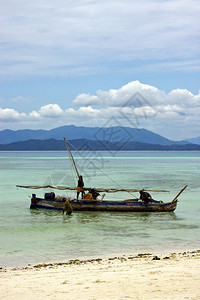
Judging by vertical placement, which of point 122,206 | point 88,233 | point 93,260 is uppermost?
point 122,206

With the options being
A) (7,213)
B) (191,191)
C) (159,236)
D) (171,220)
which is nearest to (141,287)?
(159,236)

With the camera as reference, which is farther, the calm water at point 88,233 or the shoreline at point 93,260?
the calm water at point 88,233

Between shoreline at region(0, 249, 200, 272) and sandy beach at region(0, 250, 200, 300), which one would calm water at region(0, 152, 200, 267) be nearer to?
shoreline at region(0, 249, 200, 272)

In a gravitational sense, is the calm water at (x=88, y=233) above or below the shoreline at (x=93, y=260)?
below

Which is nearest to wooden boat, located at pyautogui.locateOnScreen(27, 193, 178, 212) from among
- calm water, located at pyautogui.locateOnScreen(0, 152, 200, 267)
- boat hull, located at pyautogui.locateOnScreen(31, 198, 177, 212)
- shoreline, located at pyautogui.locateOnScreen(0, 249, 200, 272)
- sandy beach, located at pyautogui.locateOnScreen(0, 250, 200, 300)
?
boat hull, located at pyautogui.locateOnScreen(31, 198, 177, 212)

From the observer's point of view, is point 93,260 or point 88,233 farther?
point 88,233

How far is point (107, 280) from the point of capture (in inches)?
360

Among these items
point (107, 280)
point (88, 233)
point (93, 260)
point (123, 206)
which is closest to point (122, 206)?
point (123, 206)

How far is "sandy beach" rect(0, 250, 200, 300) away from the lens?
817 cm

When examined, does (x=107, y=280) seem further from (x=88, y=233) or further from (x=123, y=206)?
(x=123, y=206)

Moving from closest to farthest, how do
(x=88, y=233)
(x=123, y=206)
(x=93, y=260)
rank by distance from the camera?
(x=93, y=260)
(x=88, y=233)
(x=123, y=206)

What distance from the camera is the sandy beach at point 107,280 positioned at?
322 inches

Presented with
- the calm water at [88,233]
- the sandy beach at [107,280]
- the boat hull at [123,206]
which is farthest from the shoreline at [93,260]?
the boat hull at [123,206]

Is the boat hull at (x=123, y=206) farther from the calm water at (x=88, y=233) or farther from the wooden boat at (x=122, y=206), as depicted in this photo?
the calm water at (x=88, y=233)
